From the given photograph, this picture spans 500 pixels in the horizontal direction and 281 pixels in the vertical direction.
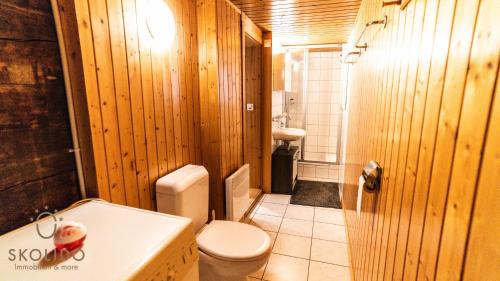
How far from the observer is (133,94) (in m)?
1.35

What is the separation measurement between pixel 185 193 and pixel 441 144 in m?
1.32

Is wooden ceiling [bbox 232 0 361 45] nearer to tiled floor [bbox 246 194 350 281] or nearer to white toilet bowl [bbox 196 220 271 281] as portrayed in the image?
white toilet bowl [bbox 196 220 271 281]

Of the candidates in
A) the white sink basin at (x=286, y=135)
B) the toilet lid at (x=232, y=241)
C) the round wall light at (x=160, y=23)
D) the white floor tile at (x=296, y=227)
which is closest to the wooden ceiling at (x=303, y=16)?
the round wall light at (x=160, y=23)

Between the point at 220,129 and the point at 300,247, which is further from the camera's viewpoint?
the point at 300,247

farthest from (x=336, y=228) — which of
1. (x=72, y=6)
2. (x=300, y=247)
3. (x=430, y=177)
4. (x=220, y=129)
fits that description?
(x=72, y=6)

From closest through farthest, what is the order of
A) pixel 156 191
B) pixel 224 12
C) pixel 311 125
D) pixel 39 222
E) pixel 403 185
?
1. pixel 403 185
2. pixel 39 222
3. pixel 156 191
4. pixel 224 12
5. pixel 311 125

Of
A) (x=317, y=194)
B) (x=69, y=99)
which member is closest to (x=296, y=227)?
(x=317, y=194)

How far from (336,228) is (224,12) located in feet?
8.03

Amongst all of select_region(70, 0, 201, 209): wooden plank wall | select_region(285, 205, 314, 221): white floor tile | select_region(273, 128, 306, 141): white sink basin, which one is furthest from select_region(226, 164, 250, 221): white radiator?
select_region(273, 128, 306, 141): white sink basin

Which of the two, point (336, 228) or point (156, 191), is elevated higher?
point (156, 191)

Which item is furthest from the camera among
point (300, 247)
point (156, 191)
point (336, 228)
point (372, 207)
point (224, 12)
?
point (336, 228)

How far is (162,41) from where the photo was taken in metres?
1.53

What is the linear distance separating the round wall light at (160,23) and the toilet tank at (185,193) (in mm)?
851

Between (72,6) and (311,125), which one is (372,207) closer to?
(72,6)
